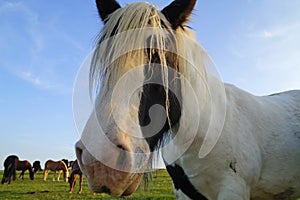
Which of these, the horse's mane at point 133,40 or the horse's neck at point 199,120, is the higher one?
the horse's mane at point 133,40

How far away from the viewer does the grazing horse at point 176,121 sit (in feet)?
5.03

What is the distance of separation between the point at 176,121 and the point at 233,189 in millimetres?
775

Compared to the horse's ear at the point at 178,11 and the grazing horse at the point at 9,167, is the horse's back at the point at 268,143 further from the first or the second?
the grazing horse at the point at 9,167

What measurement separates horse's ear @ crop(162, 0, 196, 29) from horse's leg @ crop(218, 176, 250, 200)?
54.4 inches

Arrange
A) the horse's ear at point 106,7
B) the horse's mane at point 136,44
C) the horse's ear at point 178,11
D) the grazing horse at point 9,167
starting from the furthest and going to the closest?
the grazing horse at point 9,167
the horse's ear at point 106,7
the horse's ear at point 178,11
the horse's mane at point 136,44

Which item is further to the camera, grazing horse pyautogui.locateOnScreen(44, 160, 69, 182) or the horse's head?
grazing horse pyautogui.locateOnScreen(44, 160, 69, 182)

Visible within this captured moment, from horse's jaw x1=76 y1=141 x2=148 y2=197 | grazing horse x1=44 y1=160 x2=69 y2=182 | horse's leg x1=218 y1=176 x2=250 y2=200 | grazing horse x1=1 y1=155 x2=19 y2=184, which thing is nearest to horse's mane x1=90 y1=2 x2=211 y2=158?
horse's jaw x1=76 y1=141 x2=148 y2=197

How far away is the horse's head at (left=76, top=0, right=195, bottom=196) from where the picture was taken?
4.84 feet

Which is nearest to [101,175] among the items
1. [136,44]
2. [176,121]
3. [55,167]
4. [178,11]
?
[136,44]

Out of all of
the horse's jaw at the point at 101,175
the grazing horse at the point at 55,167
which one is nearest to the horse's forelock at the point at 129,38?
the horse's jaw at the point at 101,175

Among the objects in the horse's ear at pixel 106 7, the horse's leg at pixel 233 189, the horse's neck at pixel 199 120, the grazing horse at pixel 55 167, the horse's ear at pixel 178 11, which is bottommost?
the horse's leg at pixel 233 189

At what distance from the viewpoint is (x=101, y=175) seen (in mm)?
1458

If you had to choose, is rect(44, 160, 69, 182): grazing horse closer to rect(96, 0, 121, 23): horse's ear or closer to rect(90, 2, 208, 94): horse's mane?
rect(96, 0, 121, 23): horse's ear

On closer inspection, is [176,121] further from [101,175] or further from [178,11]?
[101,175]
